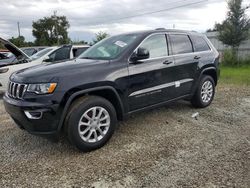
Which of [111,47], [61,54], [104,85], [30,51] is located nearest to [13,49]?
[61,54]

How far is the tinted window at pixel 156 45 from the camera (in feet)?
14.2

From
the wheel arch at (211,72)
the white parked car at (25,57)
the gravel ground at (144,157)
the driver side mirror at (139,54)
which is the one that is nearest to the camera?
the gravel ground at (144,157)

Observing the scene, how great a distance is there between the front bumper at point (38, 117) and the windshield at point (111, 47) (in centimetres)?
133

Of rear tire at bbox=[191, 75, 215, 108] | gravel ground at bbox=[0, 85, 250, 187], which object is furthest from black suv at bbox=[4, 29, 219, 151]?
gravel ground at bbox=[0, 85, 250, 187]

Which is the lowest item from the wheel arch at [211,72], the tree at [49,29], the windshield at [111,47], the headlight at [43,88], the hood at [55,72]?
the wheel arch at [211,72]

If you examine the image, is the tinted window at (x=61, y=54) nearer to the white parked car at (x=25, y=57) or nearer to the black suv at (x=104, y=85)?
Answer: the white parked car at (x=25, y=57)

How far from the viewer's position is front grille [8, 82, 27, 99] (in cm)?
333

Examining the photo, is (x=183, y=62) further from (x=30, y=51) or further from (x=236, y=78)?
(x=30, y=51)

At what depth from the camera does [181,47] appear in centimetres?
495

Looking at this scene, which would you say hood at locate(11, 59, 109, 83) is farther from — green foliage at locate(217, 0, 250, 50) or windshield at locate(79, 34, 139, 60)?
green foliage at locate(217, 0, 250, 50)

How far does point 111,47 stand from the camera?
443 centimetres

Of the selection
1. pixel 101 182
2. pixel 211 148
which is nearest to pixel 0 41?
pixel 101 182

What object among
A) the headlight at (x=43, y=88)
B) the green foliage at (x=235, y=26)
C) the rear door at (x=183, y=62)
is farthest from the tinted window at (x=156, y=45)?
the green foliage at (x=235, y=26)

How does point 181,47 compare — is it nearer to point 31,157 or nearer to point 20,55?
point 31,157
